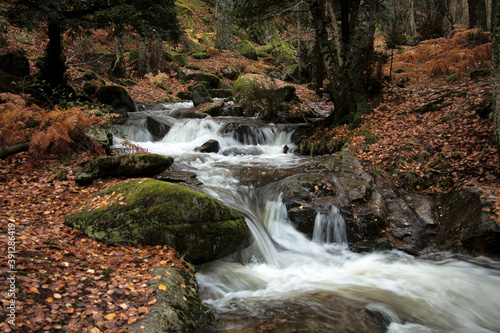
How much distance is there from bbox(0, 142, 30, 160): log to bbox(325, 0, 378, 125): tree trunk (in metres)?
8.95

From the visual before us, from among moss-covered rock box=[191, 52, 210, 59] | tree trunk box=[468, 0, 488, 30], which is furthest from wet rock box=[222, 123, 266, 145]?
moss-covered rock box=[191, 52, 210, 59]

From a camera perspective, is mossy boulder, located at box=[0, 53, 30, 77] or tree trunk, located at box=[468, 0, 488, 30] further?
tree trunk, located at box=[468, 0, 488, 30]

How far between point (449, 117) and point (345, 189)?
3.58 metres

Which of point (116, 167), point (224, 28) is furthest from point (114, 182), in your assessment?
point (224, 28)

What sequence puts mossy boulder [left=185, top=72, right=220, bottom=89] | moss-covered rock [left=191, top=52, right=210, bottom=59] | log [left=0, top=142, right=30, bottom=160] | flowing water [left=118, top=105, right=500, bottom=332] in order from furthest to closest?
moss-covered rock [left=191, top=52, right=210, bottom=59], mossy boulder [left=185, top=72, right=220, bottom=89], log [left=0, top=142, right=30, bottom=160], flowing water [left=118, top=105, right=500, bottom=332]

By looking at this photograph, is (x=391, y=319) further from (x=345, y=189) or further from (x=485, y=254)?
(x=345, y=189)

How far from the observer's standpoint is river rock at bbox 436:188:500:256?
481cm

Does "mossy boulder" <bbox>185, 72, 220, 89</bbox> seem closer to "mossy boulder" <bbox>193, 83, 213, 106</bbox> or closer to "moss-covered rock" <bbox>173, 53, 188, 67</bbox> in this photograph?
"moss-covered rock" <bbox>173, 53, 188, 67</bbox>

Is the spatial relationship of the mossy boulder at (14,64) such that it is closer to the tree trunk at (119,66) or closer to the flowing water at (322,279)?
the tree trunk at (119,66)

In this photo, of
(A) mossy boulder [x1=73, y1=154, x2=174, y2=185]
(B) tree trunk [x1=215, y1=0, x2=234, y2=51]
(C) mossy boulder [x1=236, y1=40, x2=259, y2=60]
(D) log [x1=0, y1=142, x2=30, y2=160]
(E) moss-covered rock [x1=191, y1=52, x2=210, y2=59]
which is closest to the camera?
(A) mossy boulder [x1=73, y1=154, x2=174, y2=185]

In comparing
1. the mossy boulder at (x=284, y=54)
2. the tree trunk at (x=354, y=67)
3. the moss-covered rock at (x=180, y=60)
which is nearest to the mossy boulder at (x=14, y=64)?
the tree trunk at (x=354, y=67)

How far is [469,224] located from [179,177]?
6.27 metres

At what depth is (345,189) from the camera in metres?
6.45

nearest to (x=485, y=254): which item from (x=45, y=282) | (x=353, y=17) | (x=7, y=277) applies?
(x=45, y=282)
